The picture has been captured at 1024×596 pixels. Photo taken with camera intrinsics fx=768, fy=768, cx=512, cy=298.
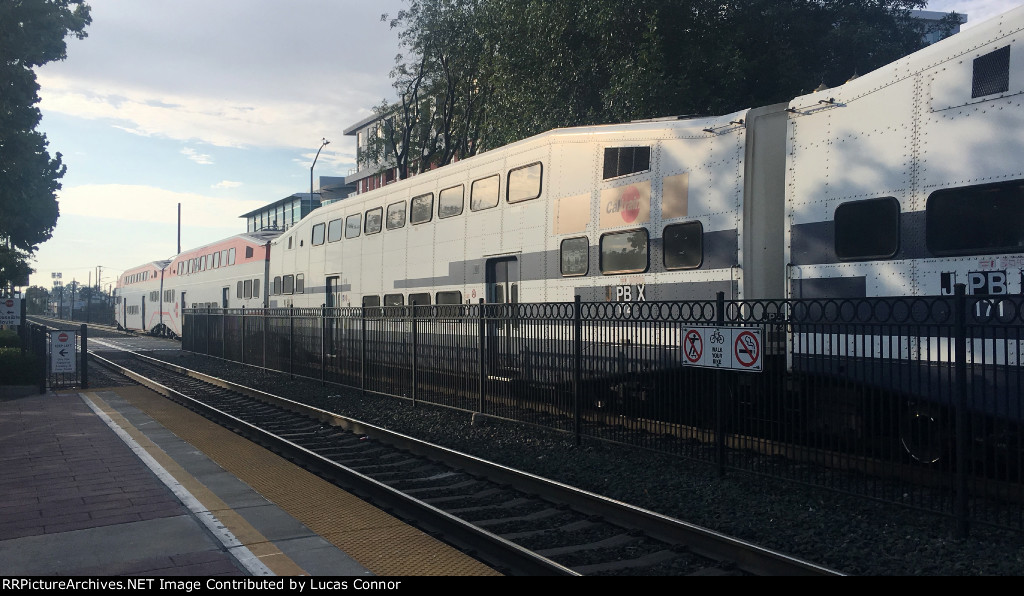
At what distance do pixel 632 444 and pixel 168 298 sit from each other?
132 feet

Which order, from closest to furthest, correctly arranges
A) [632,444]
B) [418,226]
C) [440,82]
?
1. [632,444]
2. [418,226]
3. [440,82]

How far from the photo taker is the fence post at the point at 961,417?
6.09 meters

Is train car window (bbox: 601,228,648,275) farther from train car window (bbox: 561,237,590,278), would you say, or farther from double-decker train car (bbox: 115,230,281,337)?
double-decker train car (bbox: 115,230,281,337)

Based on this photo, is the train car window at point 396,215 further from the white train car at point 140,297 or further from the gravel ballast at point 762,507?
the white train car at point 140,297

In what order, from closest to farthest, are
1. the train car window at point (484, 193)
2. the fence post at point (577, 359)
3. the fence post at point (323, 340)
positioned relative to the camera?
1. the fence post at point (577, 359)
2. the train car window at point (484, 193)
3. the fence post at point (323, 340)

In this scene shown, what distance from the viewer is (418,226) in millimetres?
16234

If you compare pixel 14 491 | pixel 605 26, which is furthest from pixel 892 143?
pixel 605 26

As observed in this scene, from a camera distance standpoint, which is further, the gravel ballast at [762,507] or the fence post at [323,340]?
the fence post at [323,340]

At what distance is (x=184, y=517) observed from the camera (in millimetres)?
6676

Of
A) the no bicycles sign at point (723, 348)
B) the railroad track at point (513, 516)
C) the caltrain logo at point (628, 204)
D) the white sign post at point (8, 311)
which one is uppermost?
the caltrain logo at point (628, 204)

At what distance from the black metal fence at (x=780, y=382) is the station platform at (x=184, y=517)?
351cm

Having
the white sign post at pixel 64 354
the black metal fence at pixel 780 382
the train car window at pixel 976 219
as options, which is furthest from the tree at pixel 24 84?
the train car window at pixel 976 219

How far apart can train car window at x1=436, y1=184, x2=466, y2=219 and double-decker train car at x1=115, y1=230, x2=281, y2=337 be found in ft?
43.9

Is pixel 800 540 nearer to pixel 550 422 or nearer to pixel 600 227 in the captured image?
pixel 550 422
